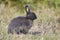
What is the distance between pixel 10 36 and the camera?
24.1 feet

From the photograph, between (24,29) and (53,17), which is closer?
(24,29)

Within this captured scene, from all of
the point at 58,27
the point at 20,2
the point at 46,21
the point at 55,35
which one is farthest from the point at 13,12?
the point at 55,35

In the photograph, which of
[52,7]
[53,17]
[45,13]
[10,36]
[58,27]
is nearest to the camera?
[10,36]

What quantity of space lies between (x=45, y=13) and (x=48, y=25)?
7.04 ft

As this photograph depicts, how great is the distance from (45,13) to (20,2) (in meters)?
1.64

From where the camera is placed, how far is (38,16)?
35.2 ft

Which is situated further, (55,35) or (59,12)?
(59,12)

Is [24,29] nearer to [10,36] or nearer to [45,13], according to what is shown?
[10,36]

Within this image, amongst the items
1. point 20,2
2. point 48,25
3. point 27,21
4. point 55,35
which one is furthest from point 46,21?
point 20,2

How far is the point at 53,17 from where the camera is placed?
34.8 feet

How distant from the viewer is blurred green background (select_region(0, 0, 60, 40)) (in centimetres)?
744

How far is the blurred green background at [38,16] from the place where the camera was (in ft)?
24.4

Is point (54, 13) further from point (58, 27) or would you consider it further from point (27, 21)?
point (27, 21)

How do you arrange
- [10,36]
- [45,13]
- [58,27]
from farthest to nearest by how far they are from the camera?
1. [45,13]
2. [58,27]
3. [10,36]
